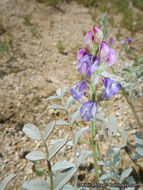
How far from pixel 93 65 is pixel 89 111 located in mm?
243

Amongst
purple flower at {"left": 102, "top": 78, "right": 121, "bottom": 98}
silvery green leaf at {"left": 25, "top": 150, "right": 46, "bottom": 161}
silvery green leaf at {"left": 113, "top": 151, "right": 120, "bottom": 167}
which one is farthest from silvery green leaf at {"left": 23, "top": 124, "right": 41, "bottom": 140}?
silvery green leaf at {"left": 113, "top": 151, "right": 120, "bottom": 167}

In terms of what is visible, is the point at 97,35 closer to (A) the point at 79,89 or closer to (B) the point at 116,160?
(A) the point at 79,89

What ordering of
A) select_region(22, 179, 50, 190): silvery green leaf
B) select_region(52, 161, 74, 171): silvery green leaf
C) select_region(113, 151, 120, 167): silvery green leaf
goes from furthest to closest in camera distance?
select_region(113, 151, 120, 167): silvery green leaf < select_region(52, 161, 74, 171): silvery green leaf < select_region(22, 179, 50, 190): silvery green leaf

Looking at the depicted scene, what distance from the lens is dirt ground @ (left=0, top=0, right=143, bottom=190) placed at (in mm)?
1614

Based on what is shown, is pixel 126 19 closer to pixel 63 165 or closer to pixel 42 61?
pixel 42 61

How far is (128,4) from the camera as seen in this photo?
5547 millimetres

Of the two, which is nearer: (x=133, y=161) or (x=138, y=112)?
(x=133, y=161)

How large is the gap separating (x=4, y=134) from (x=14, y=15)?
320 cm

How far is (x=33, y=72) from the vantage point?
2.46 m

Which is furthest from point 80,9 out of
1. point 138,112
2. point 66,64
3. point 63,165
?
point 63,165

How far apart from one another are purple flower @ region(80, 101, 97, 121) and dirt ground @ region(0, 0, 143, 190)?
2.96 feet

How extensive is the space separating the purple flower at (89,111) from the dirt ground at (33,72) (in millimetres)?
902

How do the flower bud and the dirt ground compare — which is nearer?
the flower bud

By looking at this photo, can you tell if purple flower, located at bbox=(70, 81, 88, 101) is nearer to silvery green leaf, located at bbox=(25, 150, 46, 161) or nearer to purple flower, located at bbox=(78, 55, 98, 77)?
purple flower, located at bbox=(78, 55, 98, 77)
